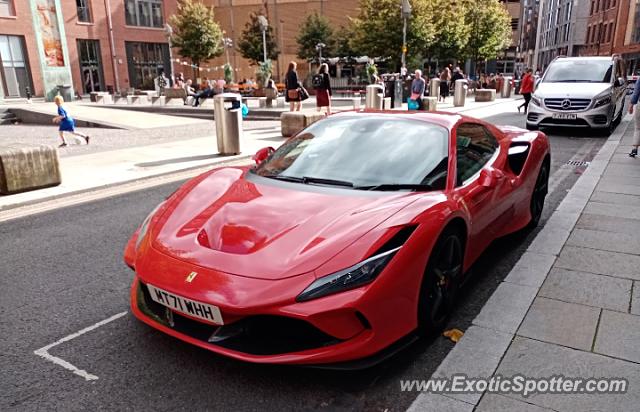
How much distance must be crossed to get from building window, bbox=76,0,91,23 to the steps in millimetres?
25880

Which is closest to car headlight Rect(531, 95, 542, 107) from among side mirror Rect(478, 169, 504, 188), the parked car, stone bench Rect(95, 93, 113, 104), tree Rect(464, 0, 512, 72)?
the parked car

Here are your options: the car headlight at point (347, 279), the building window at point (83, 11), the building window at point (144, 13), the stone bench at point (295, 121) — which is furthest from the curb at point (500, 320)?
the building window at point (144, 13)

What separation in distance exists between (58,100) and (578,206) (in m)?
11.5

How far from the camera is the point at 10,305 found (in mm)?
3602

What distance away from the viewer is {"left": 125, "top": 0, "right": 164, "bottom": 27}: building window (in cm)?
4644

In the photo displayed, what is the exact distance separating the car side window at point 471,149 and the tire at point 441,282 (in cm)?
52

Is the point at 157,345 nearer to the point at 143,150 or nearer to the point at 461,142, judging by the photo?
the point at 461,142

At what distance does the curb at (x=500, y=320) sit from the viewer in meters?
2.52

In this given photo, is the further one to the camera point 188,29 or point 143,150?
point 188,29


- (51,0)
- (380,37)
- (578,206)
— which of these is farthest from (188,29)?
(578,206)

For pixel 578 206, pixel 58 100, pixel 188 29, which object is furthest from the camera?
pixel 188 29

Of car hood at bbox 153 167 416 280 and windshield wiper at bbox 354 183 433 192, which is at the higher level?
windshield wiper at bbox 354 183 433 192

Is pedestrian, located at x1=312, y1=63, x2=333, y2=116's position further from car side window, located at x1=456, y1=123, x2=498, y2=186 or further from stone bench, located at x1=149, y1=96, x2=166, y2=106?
stone bench, located at x1=149, y1=96, x2=166, y2=106

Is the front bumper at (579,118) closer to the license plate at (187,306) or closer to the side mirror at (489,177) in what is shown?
the side mirror at (489,177)
